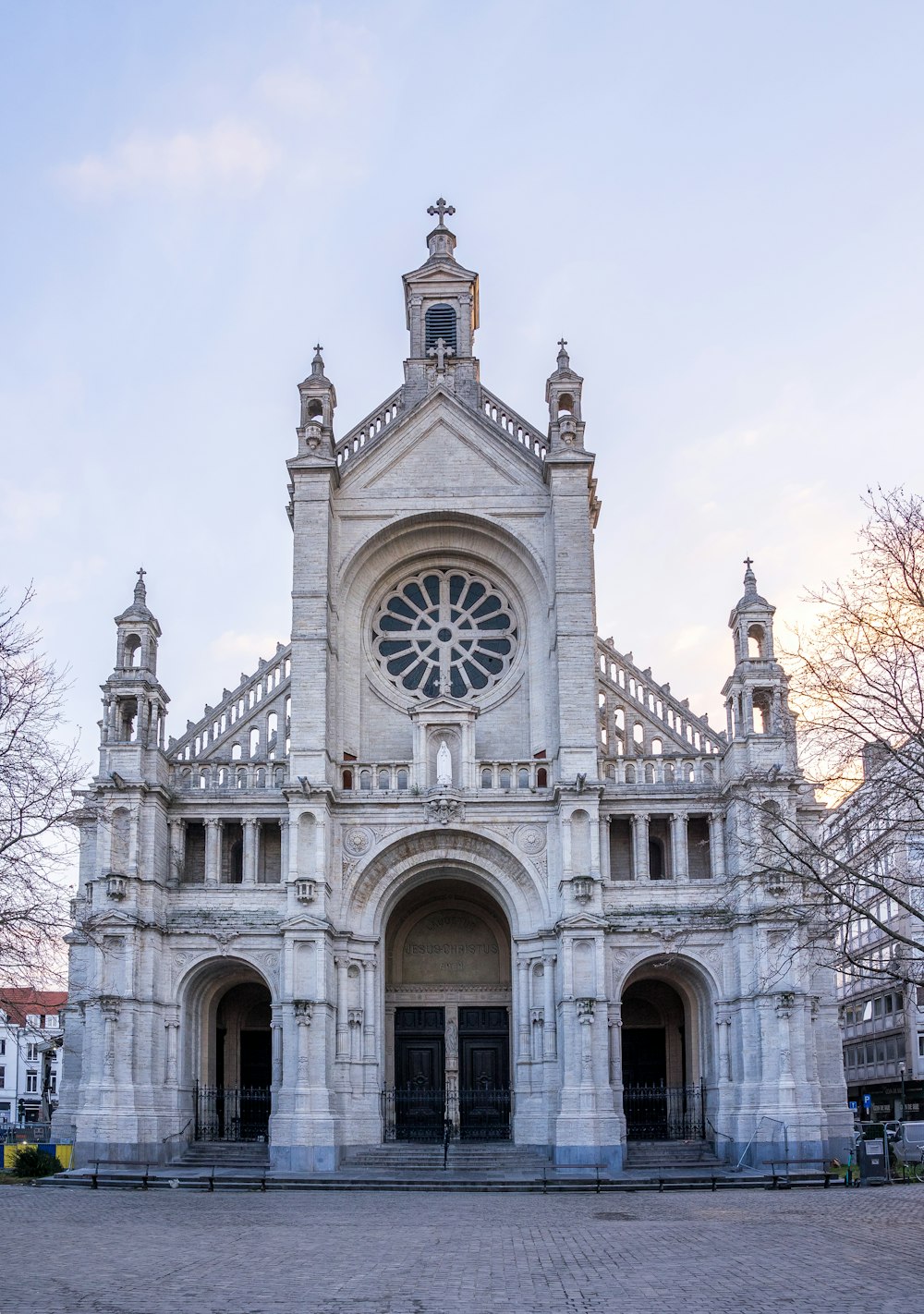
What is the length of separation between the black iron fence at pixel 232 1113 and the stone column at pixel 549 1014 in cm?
849

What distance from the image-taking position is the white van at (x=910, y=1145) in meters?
37.8

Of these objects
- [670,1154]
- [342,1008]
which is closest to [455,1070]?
[342,1008]

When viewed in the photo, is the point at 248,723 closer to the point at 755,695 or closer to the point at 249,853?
the point at 249,853

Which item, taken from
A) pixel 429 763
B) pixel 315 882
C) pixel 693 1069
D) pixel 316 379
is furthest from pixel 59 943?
pixel 316 379

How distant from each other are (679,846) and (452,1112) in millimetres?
10466

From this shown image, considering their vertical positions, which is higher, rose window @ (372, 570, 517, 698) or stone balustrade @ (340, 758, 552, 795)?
rose window @ (372, 570, 517, 698)

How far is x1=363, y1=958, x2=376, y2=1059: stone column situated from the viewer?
40.9 m

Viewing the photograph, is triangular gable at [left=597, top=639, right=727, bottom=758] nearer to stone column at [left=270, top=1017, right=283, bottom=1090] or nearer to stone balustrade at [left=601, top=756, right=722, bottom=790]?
stone balustrade at [left=601, top=756, right=722, bottom=790]

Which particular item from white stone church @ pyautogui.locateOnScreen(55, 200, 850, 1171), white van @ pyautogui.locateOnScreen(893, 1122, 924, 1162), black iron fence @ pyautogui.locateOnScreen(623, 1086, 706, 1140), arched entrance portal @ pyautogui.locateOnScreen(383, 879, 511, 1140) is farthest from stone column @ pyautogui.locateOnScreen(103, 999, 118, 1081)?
white van @ pyautogui.locateOnScreen(893, 1122, 924, 1162)

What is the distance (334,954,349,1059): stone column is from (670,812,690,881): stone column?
33.4 feet

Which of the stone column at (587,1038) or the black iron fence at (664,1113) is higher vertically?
the stone column at (587,1038)

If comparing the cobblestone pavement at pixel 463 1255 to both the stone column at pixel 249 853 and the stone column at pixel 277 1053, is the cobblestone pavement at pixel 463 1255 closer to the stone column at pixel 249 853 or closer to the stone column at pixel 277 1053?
the stone column at pixel 277 1053

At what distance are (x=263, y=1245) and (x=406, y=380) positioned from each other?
Answer: 32.5 meters

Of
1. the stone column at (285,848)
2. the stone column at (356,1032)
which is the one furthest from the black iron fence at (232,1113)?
the stone column at (285,848)
